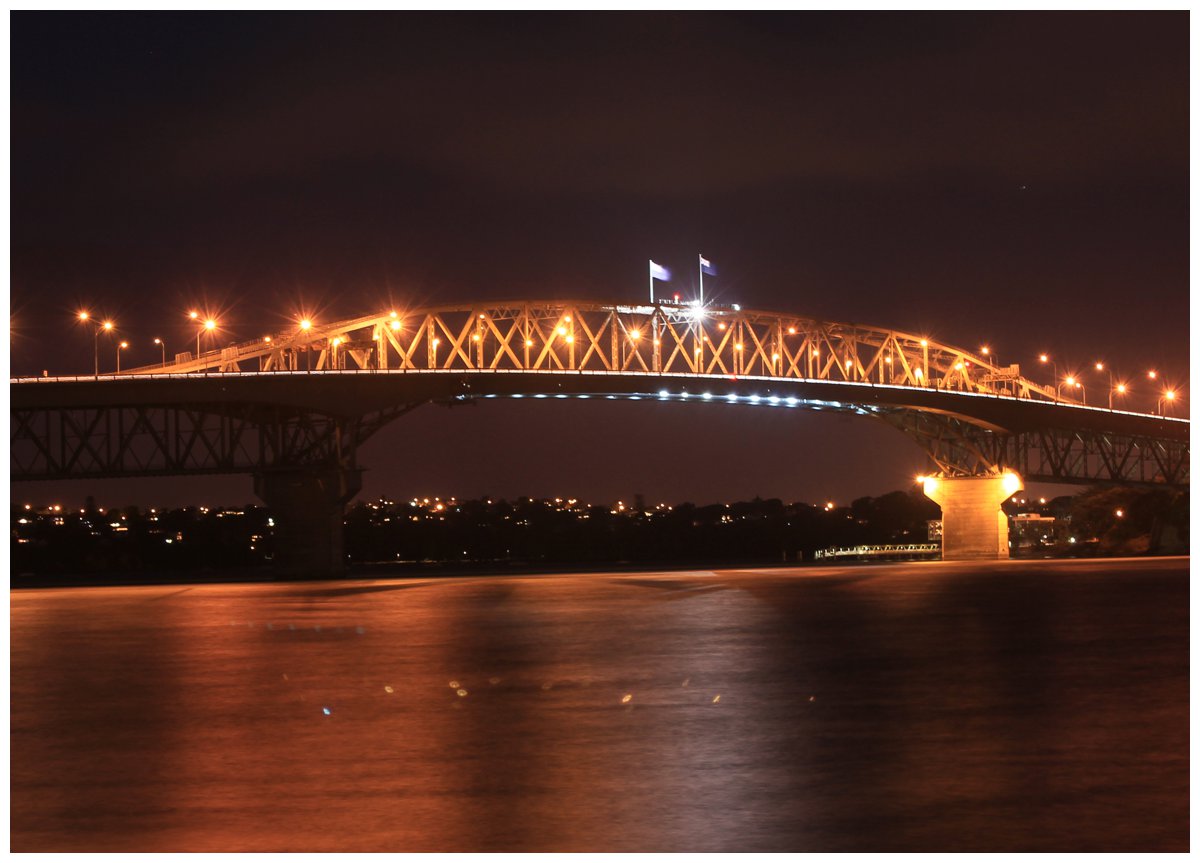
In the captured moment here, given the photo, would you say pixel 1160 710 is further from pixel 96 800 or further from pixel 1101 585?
pixel 1101 585

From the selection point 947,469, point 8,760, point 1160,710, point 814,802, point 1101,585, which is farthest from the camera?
point 947,469

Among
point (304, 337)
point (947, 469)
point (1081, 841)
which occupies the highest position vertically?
point (304, 337)

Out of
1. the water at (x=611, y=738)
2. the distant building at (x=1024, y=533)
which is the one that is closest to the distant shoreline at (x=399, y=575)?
the water at (x=611, y=738)

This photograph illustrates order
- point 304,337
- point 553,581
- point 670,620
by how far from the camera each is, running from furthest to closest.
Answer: point 304,337 → point 553,581 → point 670,620

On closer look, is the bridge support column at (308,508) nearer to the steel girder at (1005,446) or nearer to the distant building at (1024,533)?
the steel girder at (1005,446)

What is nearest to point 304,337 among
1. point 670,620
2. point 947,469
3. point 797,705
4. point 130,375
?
point 130,375

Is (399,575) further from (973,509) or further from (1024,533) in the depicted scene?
(1024,533)
